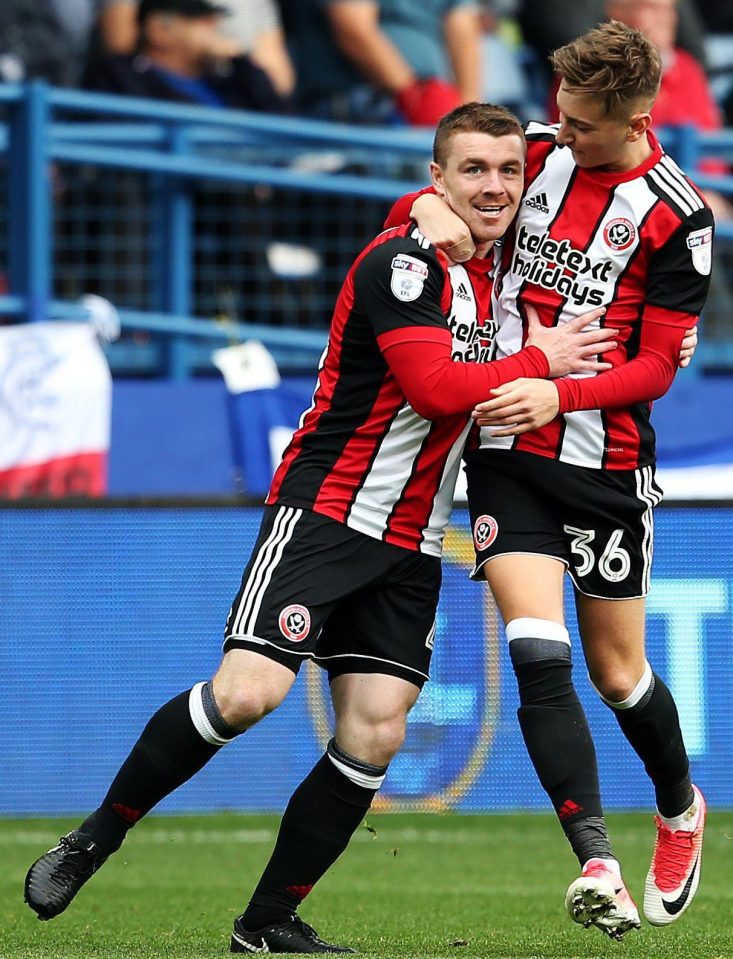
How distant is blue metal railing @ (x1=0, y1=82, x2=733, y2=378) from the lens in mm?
8836

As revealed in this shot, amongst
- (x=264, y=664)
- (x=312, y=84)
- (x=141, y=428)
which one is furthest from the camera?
(x=312, y=84)

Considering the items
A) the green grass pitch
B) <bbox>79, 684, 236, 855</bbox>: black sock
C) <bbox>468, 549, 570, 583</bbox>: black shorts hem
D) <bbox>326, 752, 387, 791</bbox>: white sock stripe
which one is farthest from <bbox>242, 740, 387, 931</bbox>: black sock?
<bbox>468, 549, 570, 583</bbox>: black shorts hem

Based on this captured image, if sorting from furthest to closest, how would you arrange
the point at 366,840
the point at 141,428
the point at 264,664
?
the point at 141,428 → the point at 366,840 → the point at 264,664

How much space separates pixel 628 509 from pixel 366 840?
3237 millimetres

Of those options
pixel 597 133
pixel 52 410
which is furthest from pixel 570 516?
pixel 52 410

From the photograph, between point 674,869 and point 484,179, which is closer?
point 484,179

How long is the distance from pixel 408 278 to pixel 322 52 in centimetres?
608

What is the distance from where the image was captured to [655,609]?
7.68 meters

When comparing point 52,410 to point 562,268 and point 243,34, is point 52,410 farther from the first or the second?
point 562,268

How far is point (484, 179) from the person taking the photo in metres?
4.28

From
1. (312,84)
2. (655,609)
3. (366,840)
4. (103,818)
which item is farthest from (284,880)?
(312,84)

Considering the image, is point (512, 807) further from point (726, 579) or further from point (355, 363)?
point (355, 363)

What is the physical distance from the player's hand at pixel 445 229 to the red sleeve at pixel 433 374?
0.73 feet

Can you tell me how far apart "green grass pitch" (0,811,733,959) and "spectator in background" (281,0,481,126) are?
428 cm
